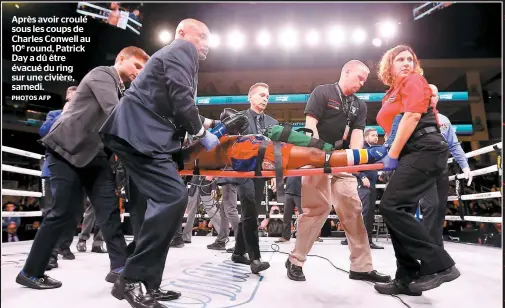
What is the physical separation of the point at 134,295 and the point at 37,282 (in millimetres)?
862

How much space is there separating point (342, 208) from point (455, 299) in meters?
0.85

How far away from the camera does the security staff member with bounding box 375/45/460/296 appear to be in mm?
1812

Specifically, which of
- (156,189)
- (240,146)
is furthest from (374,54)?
(156,189)

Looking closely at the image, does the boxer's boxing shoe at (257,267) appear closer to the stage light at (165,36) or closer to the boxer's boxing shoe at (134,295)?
the boxer's boxing shoe at (134,295)

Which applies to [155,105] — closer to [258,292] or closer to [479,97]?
[258,292]

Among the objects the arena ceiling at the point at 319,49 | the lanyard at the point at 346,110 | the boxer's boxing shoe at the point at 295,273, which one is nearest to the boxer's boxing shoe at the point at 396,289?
the boxer's boxing shoe at the point at 295,273

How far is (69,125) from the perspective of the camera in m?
2.17

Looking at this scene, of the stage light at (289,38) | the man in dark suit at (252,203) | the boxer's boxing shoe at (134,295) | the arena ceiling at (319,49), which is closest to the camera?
the boxer's boxing shoe at (134,295)

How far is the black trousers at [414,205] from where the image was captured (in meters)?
1.81

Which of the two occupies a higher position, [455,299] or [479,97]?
[479,97]

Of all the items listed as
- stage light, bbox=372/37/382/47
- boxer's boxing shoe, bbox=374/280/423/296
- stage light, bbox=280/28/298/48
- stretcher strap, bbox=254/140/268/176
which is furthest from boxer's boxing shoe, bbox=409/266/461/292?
stage light, bbox=372/37/382/47

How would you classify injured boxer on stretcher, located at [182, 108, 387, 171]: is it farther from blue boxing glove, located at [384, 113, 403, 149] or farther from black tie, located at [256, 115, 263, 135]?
black tie, located at [256, 115, 263, 135]

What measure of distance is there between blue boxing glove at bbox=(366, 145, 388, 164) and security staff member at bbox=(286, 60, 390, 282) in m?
0.53

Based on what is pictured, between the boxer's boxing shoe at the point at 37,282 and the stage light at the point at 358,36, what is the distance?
662 centimetres
